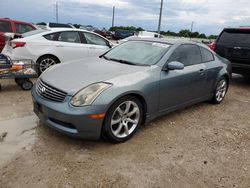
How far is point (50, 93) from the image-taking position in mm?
3230

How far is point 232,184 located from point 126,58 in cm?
245

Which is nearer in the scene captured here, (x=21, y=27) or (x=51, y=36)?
(x=51, y=36)

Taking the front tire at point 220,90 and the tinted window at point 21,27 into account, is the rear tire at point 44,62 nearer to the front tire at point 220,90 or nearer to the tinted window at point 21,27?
the tinted window at point 21,27

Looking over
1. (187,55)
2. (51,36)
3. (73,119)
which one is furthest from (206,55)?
(51,36)

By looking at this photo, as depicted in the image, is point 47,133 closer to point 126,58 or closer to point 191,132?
point 126,58

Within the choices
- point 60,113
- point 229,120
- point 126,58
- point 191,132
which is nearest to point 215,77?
point 229,120

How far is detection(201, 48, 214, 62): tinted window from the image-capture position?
490 cm

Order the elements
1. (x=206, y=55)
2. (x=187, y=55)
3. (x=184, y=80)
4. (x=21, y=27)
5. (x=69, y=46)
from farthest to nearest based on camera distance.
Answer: (x=21, y=27) < (x=69, y=46) < (x=206, y=55) < (x=187, y=55) < (x=184, y=80)

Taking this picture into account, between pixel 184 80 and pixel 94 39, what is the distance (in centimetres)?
401

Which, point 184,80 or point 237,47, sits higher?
point 237,47

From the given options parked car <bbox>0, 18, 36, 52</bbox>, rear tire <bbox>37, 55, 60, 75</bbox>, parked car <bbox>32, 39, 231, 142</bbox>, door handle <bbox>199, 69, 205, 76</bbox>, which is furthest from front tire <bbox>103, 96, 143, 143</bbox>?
parked car <bbox>0, 18, 36, 52</bbox>

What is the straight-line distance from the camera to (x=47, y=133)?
11.7ft

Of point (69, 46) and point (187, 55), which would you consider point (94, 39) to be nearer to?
point (69, 46)

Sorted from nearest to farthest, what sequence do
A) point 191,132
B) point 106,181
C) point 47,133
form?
point 106,181
point 47,133
point 191,132
